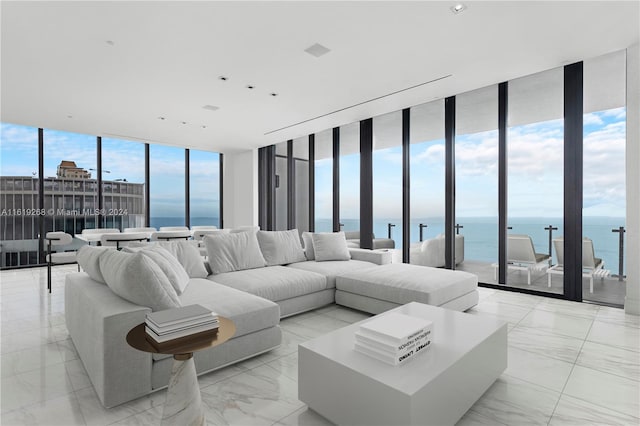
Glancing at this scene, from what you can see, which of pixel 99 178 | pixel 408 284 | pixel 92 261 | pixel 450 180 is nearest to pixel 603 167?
pixel 450 180

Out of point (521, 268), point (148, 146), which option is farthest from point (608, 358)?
point (148, 146)

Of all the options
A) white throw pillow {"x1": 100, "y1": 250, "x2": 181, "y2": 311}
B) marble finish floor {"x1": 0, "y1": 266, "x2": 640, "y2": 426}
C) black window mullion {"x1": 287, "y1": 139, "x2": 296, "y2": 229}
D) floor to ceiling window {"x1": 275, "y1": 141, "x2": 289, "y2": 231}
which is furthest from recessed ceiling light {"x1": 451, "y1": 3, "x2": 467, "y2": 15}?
floor to ceiling window {"x1": 275, "y1": 141, "x2": 289, "y2": 231}

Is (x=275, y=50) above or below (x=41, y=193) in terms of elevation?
above

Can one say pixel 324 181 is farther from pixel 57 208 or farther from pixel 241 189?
pixel 57 208

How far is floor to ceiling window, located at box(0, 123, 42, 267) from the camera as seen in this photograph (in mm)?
6684

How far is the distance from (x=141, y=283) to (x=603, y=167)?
507 centimetres

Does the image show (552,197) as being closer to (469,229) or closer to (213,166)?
(469,229)

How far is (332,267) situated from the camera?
4.14 meters

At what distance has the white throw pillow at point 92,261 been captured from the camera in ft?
8.19

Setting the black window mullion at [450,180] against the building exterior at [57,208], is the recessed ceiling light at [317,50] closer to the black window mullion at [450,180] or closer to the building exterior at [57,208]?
the black window mullion at [450,180]

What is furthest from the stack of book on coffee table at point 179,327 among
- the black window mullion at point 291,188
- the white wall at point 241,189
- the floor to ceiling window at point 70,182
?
the white wall at point 241,189

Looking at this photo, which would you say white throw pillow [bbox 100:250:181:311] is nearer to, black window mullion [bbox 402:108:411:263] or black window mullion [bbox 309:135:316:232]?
black window mullion [bbox 402:108:411:263]

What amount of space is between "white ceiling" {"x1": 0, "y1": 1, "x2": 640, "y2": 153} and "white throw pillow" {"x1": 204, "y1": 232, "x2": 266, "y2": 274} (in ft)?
6.92

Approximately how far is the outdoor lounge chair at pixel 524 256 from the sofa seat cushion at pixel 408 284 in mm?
1400
